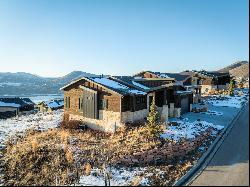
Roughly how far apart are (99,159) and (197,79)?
5512cm

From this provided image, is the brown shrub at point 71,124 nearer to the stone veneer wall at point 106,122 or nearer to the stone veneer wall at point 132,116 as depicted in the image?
the stone veneer wall at point 106,122

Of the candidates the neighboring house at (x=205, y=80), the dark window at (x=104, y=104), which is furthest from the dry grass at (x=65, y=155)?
the neighboring house at (x=205, y=80)

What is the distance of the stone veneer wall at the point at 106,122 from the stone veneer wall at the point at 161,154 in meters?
9.45

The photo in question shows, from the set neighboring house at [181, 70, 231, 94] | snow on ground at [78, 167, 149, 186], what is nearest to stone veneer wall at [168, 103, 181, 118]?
snow on ground at [78, 167, 149, 186]

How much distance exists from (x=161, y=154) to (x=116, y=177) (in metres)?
5.04

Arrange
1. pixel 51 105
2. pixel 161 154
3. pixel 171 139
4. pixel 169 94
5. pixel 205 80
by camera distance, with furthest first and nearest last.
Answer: pixel 51 105
pixel 205 80
pixel 169 94
pixel 171 139
pixel 161 154

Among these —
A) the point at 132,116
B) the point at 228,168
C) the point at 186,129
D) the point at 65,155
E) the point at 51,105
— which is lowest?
the point at 51,105

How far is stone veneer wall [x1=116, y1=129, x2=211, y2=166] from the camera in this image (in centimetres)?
2056

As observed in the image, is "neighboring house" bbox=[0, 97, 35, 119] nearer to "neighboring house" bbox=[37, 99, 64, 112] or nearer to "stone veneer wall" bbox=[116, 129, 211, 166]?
"neighboring house" bbox=[37, 99, 64, 112]

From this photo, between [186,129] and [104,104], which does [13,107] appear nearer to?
[104,104]

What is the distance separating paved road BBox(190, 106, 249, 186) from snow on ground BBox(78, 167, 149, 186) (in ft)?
11.5

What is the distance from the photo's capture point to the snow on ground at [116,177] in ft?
55.4

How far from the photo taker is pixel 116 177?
17844 millimetres

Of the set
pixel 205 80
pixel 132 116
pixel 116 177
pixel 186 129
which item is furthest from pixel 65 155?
pixel 205 80
